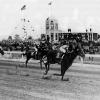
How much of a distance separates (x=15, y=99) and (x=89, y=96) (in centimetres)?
254

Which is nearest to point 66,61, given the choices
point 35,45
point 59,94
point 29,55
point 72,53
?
point 72,53

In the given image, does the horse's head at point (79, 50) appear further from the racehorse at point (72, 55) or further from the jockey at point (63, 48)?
the jockey at point (63, 48)

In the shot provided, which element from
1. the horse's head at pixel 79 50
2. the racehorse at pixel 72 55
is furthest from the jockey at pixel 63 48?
the horse's head at pixel 79 50

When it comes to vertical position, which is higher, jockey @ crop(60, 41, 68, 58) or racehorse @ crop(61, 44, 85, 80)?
jockey @ crop(60, 41, 68, 58)

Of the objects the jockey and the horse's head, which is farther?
the jockey

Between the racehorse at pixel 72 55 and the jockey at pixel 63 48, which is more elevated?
the jockey at pixel 63 48

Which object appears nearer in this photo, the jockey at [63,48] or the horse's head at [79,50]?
the horse's head at [79,50]

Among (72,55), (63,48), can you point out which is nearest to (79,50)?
(72,55)

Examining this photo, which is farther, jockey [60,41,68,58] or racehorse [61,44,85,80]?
jockey [60,41,68,58]

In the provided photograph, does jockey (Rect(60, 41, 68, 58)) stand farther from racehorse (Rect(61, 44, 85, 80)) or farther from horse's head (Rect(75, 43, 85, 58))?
horse's head (Rect(75, 43, 85, 58))

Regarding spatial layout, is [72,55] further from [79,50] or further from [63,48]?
[79,50]

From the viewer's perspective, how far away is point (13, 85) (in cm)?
1391

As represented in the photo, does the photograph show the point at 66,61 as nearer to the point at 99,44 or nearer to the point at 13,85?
the point at 13,85

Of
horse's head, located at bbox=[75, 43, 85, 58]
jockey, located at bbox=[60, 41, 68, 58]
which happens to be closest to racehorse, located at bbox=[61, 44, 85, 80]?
horse's head, located at bbox=[75, 43, 85, 58]
